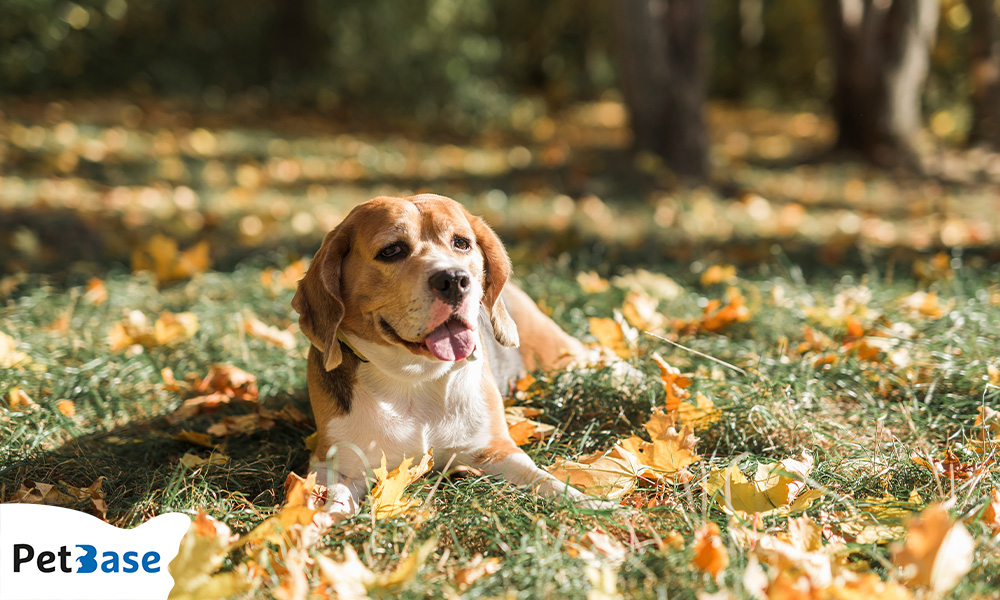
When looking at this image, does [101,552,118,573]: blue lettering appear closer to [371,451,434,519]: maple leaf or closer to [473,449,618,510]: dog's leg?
[371,451,434,519]: maple leaf

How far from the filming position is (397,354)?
2.74 m

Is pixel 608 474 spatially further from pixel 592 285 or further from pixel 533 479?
pixel 592 285

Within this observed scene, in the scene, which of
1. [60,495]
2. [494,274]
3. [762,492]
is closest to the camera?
[762,492]

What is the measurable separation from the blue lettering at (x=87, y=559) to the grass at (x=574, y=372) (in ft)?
0.78

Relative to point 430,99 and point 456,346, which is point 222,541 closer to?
point 456,346

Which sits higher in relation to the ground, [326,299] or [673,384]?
[326,299]

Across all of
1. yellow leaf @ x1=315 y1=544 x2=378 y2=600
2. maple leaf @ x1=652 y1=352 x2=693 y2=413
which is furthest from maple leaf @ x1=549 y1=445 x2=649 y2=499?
yellow leaf @ x1=315 y1=544 x2=378 y2=600

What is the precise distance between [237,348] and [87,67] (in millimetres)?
12468

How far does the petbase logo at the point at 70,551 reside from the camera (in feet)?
7.22

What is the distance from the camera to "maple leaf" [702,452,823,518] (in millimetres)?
2309

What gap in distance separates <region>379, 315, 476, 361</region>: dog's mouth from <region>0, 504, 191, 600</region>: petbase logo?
0.87m

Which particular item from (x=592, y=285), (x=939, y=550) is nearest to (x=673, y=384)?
(x=939, y=550)

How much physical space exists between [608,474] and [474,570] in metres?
0.65

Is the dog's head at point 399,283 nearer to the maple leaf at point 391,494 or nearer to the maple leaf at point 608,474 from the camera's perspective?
the maple leaf at point 391,494
